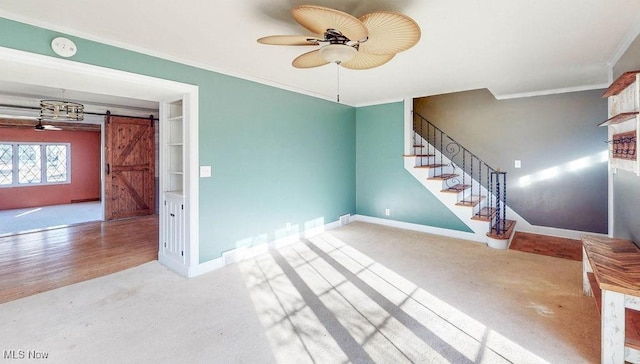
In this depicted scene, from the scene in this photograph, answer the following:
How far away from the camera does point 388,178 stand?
5.61 metres

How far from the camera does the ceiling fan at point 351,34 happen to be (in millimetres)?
1564

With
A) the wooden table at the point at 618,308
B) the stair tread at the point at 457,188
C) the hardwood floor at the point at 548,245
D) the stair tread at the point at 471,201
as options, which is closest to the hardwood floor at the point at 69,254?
the wooden table at the point at 618,308

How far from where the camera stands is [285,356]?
77.5 inches

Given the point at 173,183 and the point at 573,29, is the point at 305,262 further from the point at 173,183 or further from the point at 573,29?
the point at 573,29

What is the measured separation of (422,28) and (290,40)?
4.13ft

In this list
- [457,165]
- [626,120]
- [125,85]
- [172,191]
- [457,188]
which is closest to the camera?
[626,120]

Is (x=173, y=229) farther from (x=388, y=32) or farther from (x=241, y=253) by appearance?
(x=388, y=32)

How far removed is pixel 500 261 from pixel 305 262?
255 cm

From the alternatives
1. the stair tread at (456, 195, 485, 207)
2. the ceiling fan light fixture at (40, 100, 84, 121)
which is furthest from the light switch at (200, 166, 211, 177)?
the stair tread at (456, 195, 485, 207)

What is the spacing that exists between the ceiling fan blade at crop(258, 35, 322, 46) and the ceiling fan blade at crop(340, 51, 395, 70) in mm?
352

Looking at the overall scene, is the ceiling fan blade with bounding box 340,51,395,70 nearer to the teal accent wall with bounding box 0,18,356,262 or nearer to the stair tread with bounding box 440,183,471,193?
the teal accent wall with bounding box 0,18,356,262

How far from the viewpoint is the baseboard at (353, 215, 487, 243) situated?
473 cm

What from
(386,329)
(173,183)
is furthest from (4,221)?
(386,329)

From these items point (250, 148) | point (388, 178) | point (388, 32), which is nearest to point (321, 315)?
point (388, 32)
